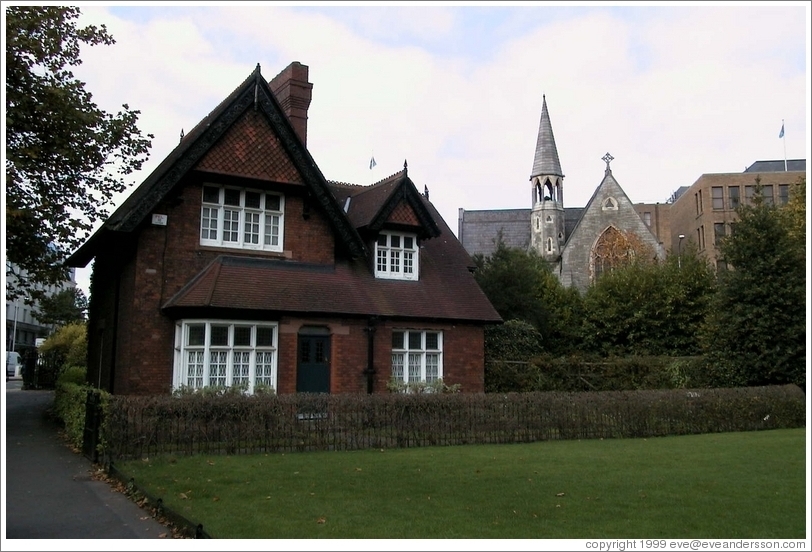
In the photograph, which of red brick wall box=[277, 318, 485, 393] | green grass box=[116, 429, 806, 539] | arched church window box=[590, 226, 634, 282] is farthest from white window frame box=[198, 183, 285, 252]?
arched church window box=[590, 226, 634, 282]

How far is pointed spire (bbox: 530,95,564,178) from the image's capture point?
235ft

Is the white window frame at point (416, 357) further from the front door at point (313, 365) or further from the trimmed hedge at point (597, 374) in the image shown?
the trimmed hedge at point (597, 374)

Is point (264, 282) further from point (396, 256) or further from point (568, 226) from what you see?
point (568, 226)

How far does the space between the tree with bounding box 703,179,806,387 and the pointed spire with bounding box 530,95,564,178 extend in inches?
1771

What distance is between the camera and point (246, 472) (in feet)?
40.0

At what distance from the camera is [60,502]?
1064cm

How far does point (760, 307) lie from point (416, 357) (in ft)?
41.2

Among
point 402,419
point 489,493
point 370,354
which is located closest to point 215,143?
point 370,354

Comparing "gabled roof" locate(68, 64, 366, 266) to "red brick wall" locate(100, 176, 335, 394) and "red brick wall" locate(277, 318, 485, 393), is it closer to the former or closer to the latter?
"red brick wall" locate(100, 176, 335, 394)

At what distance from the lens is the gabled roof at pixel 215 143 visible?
63.9 ft

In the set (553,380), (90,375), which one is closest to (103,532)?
(90,375)

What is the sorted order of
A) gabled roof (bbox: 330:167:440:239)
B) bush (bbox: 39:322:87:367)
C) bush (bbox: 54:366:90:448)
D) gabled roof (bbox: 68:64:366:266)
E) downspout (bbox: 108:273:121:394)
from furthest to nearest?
1. bush (bbox: 39:322:87:367)
2. gabled roof (bbox: 330:167:440:239)
3. downspout (bbox: 108:273:121:394)
4. gabled roof (bbox: 68:64:366:266)
5. bush (bbox: 54:366:90:448)

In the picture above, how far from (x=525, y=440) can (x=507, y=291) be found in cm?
1860

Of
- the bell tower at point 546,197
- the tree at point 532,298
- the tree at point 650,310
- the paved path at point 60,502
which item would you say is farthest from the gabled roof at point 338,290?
the bell tower at point 546,197
